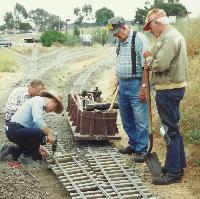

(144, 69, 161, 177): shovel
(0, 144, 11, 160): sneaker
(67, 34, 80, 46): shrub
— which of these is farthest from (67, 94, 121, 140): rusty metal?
(67, 34, 80, 46): shrub

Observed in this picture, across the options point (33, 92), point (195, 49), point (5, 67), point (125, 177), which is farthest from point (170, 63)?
point (5, 67)

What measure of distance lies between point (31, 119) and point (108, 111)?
1.81 metres

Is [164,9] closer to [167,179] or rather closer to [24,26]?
[167,179]

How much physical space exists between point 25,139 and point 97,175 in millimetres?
1405

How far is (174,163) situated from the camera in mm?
7465

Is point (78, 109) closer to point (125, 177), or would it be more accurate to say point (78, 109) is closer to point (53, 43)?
point (125, 177)

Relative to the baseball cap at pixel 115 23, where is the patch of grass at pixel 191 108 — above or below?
below

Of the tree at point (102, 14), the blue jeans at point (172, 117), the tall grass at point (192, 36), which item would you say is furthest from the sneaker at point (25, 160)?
the tree at point (102, 14)

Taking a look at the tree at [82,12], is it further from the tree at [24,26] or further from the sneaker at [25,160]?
the sneaker at [25,160]

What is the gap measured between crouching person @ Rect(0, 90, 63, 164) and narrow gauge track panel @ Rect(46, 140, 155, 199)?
37 centimetres

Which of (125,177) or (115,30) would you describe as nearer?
(125,177)

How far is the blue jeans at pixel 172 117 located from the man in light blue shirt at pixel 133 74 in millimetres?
1003

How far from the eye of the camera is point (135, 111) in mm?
8734

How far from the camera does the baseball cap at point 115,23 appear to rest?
840cm
